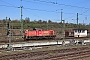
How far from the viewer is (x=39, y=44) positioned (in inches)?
1388

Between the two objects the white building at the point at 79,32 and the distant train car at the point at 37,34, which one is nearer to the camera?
the distant train car at the point at 37,34

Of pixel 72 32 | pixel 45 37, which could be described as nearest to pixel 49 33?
pixel 45 37

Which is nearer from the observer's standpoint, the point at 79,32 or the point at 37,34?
the point at 37,34

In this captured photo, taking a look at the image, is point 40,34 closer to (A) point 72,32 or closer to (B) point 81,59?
(A) point 72,32

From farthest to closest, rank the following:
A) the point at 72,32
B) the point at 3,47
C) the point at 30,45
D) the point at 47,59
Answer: the point at 72,32, the point at 30,45, the point at 3,47, the point at 47,59

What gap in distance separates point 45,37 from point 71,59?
1431 inches

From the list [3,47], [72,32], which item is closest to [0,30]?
[72,32]

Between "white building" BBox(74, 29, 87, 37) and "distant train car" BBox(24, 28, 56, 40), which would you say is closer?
"distant train car" BBox(24, 28, 56, 40)

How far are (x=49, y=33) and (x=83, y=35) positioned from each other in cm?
1814

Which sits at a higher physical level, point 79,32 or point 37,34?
point 79,32

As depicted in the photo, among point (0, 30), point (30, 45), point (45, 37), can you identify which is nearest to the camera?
point (30, 45)

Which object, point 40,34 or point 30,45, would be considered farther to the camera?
point 40,34

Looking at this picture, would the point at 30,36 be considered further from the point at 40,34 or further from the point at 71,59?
the point at 71,59

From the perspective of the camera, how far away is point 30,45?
33219mm
